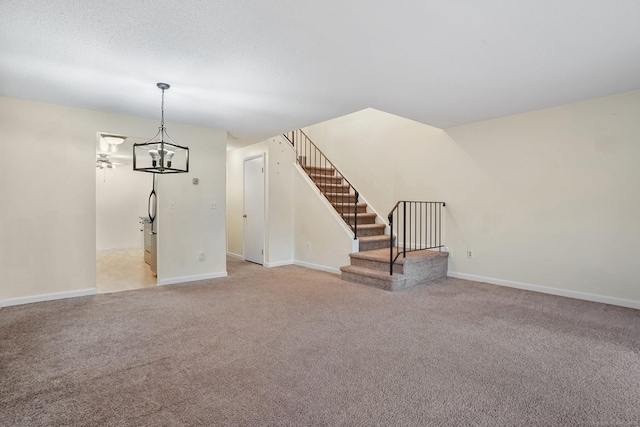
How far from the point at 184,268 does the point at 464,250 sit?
171 inches

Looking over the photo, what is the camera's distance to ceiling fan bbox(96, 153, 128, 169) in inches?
304

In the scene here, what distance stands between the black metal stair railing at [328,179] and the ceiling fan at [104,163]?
4.51 m

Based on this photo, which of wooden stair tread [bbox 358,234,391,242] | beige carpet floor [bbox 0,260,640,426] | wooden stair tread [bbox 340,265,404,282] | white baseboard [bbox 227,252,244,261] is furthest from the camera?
white baseboard [bbox 227,252,244,261]

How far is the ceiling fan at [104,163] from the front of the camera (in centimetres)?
771

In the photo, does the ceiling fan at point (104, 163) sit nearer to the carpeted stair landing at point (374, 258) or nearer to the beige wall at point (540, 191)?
the carpeted stair landing at point (374, 258)

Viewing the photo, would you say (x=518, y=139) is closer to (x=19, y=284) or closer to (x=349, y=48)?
(x=349, y=48)

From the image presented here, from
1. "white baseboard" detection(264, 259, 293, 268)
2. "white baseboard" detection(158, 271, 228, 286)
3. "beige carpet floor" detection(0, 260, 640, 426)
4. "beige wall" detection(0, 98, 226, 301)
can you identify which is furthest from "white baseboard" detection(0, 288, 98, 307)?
"white baseboard" detection(264, 259, 293, 268)

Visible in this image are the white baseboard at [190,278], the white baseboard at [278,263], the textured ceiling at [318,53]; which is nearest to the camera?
the textured ceiling at [318,53]

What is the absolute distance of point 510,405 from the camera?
185 cm

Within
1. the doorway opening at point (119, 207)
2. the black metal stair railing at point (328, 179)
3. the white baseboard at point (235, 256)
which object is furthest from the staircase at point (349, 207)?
the doorway opening at point (119, 207)

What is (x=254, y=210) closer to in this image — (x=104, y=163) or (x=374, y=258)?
(x=374, y=258)

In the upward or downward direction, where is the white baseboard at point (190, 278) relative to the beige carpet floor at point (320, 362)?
upward

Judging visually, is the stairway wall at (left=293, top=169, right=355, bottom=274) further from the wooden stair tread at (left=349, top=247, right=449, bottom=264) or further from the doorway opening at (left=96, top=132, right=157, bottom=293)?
the doorway opening at (left=96, top=132, right=157, bottom=293)

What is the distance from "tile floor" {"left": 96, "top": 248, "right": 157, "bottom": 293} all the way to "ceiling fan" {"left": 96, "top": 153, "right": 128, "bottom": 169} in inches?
88.5
